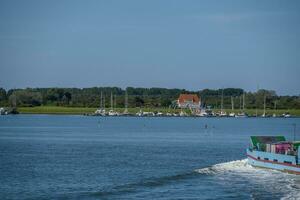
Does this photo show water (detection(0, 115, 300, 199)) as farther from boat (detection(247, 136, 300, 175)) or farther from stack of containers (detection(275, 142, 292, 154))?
stack of containers (detection(275, 142, 292, 154))

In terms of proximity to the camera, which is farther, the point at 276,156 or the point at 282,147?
the point at 282,147

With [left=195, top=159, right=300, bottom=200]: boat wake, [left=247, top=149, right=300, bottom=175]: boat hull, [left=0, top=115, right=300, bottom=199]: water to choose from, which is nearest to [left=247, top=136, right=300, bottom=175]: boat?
[left=247, top=149, right=300, bottom=175]: boat hull

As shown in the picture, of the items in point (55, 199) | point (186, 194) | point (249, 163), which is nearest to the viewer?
point (55, 199)

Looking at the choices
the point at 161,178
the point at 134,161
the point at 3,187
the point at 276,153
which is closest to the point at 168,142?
the point at 134,161

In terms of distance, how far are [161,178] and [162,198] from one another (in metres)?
10.8

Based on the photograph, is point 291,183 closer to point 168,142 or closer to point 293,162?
point 293,162

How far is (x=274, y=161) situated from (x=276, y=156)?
0.70 meters

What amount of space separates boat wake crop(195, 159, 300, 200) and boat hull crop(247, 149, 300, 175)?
58cm

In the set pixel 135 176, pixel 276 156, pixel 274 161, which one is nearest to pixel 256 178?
pixel 276 156

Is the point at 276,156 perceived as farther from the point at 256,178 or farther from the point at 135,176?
the point at 135,176

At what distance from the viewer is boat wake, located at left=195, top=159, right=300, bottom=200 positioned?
57188 millimetres

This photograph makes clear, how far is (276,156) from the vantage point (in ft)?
233

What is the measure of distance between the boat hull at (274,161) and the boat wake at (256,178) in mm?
577

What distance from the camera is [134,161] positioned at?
264 ft
